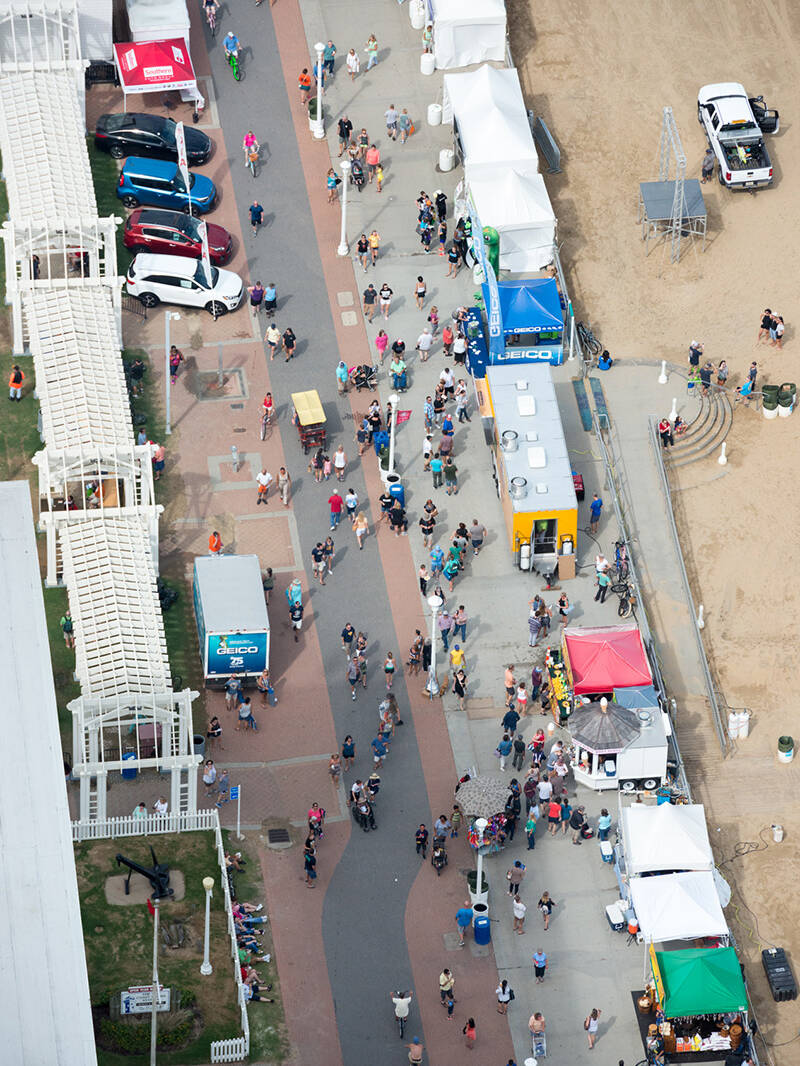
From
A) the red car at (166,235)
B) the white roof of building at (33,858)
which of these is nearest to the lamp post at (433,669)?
the red car at (166,235)

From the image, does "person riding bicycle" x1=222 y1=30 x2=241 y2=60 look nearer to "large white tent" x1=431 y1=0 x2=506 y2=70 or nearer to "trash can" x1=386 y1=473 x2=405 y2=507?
"large white tent" x1=431 y1=0 x2=506 y2=70

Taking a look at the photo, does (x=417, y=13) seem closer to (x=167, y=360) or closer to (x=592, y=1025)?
(x=167, y=360)

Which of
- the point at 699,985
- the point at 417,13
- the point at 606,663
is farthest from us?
the point at 417,13

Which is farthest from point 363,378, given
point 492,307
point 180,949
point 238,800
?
point 180,949

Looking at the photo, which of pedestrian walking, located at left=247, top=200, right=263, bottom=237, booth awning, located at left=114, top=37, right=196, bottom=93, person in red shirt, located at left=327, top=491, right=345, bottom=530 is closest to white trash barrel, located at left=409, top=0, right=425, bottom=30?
booth awning, located at left=114, top=37, right=196, bottom=93

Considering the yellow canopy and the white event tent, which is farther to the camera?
the white event tent

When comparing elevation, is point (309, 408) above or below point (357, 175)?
below

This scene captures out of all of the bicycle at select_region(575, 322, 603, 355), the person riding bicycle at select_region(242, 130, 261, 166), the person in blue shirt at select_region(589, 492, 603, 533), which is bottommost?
the person in blue shirt at select_region(589, 492, 603, 533)
